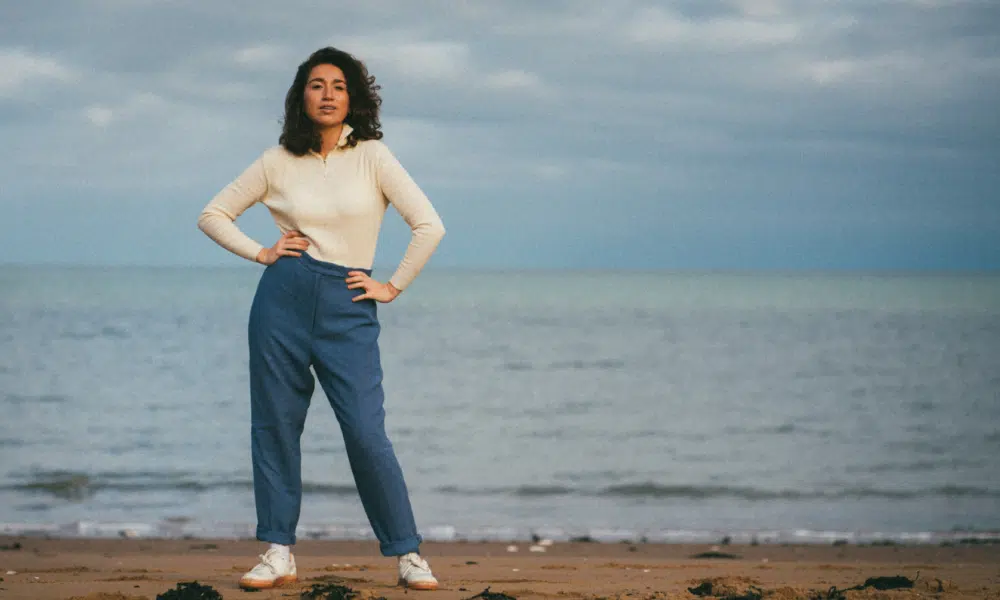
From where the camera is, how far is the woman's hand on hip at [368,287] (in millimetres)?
4352

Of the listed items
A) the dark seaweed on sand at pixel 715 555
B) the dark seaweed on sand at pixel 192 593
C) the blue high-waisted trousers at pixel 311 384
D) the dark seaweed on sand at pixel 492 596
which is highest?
the blue high-waisted trousers at pixel 311 384

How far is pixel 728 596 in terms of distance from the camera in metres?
4.53

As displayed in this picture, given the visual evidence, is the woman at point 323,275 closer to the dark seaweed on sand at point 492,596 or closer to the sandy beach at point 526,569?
the dark seaweed on sand at point 492,596

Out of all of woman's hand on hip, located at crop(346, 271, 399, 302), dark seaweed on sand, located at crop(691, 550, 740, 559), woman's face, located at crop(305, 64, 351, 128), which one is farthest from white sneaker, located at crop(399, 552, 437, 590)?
dark seaweed on sand, located at crop(691, 550, 740, 559)

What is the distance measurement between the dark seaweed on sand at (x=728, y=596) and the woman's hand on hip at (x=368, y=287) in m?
1.64

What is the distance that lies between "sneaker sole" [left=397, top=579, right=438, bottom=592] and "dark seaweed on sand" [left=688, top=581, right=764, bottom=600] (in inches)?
39.3

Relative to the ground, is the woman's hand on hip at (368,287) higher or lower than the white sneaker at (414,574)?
higher

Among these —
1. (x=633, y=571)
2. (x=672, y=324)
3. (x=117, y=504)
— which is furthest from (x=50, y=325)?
(x=633, y=571)

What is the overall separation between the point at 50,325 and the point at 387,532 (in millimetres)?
31604

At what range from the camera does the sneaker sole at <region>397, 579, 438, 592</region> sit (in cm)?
459

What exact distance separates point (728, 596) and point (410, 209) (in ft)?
6.03

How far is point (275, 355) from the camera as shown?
173 inches

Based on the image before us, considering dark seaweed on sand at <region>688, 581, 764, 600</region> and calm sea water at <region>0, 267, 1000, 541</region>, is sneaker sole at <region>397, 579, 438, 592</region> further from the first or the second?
calm sea water at <region>0, 267, 1000, 541</region>

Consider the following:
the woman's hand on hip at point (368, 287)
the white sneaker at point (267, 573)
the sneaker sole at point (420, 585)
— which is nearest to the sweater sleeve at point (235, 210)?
the woman's hand on hip at point (368, 287)
